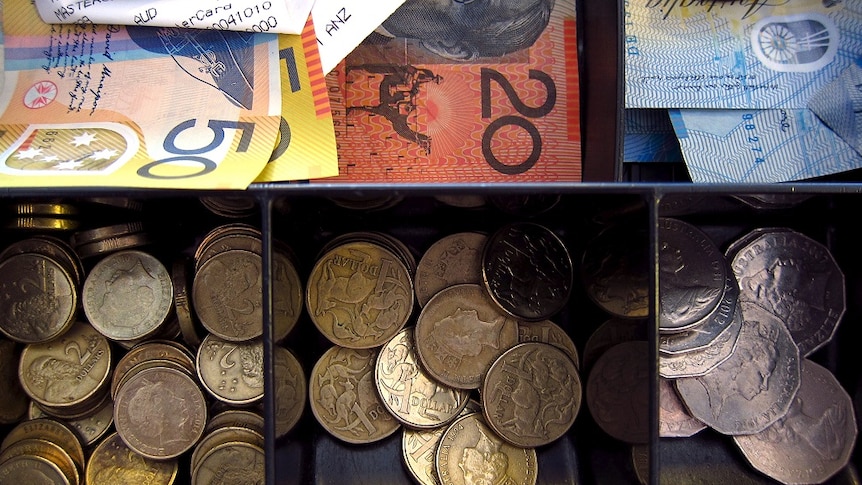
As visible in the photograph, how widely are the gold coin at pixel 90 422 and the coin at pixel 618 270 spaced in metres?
0.96

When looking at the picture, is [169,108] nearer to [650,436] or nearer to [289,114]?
[289,114]

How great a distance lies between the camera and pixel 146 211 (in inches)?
44.9

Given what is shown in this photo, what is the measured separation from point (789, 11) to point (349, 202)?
95cm

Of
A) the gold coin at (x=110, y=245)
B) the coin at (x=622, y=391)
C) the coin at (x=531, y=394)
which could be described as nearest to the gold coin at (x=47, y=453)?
the gold coin at (x=110, y=245)

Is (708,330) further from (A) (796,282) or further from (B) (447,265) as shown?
(B) (447,265)

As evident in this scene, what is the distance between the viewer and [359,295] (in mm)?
1161

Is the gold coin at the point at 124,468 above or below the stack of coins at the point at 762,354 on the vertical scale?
below

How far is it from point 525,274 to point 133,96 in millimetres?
797

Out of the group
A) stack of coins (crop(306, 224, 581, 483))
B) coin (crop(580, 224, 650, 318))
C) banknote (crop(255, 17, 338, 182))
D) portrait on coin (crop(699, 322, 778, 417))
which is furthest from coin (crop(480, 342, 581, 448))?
banknote (crop(255, 17, 338, 182))

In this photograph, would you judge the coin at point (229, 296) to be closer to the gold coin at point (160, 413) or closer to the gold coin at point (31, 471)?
the gold coin at point (160, 413)

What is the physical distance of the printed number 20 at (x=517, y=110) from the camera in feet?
4.04

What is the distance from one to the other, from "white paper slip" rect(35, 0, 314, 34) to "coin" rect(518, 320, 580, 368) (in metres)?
0.71

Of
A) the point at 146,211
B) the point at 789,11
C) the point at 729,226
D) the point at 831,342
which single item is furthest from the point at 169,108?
the point at 831,342

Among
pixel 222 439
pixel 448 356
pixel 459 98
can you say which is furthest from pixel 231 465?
pixel 459 98
